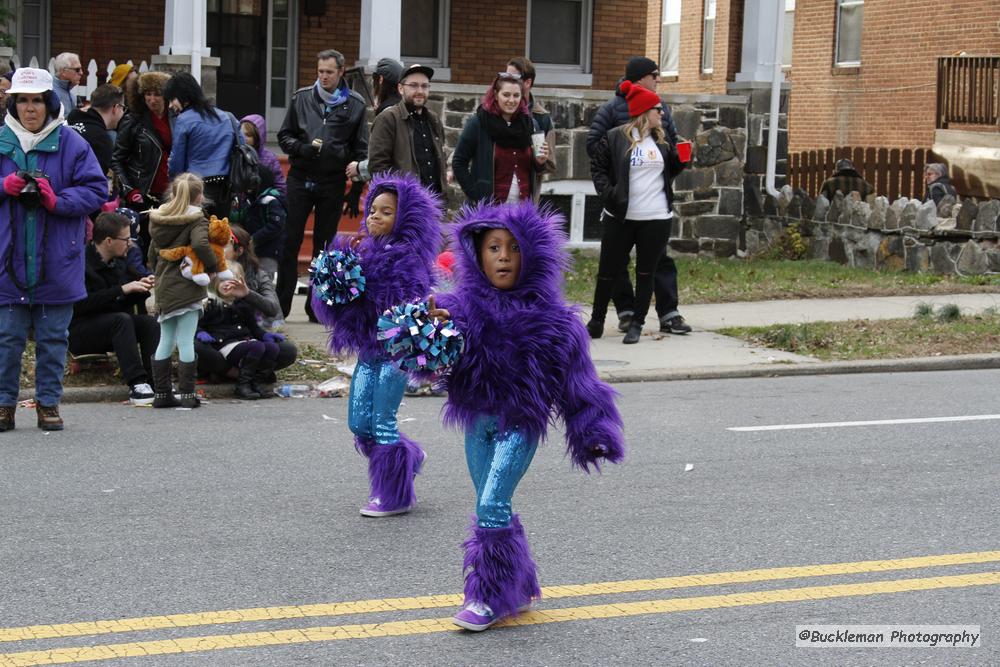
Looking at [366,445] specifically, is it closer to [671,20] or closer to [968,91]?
[968,91]

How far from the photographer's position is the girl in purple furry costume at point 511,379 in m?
5.23

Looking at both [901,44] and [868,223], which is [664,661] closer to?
[868,223]

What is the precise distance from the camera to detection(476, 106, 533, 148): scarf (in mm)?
11195

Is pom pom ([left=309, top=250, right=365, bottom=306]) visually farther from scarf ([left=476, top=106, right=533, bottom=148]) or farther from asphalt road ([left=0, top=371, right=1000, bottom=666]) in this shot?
scarf ([left=476, top=106, right=533, bottom=148])

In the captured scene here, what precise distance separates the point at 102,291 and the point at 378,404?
3.68m

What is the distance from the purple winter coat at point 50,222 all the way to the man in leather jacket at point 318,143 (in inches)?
136

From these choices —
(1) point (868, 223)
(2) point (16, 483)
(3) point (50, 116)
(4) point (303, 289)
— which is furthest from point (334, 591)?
(1) point (868, 223)

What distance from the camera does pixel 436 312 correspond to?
16.8 ft

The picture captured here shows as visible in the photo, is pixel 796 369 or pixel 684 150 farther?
pixel 684 150

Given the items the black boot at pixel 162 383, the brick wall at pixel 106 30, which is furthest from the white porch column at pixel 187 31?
the black boot at pixel 162 383

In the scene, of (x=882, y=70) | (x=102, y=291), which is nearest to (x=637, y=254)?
(x=102, y=291)

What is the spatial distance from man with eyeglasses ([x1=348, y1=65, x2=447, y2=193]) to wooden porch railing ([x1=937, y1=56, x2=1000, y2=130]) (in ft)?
36.9

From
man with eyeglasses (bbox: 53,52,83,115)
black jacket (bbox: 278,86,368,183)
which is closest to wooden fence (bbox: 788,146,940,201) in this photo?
black jacket (bbox: 278,86,368,183)

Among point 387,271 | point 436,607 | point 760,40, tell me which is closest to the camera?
point 436,607
